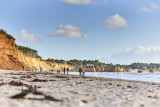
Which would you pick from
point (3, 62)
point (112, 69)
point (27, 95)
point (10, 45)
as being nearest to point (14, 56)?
point (10, 45)

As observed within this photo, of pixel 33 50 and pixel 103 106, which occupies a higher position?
pixel 33 50

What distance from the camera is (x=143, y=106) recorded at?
186 inches

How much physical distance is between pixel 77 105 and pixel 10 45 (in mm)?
48752

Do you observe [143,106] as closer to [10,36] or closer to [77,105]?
[77,105]

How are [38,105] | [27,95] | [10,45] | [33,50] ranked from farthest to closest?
[33,50]
[10,45]
[27,95]
[38,105]

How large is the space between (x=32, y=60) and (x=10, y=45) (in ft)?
112

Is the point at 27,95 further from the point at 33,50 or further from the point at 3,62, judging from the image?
the point at 33,50

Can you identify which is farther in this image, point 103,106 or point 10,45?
point 10,45

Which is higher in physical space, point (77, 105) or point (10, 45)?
point (10, 45)

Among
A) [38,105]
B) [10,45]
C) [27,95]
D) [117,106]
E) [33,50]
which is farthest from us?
[33,50]

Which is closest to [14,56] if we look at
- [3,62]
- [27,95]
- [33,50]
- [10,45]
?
[10,45]

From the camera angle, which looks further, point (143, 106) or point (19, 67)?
point (19, 67)

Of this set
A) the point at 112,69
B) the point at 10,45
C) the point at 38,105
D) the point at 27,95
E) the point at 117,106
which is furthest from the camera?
the point at 112,69

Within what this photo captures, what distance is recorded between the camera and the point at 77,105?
434 centimetres
